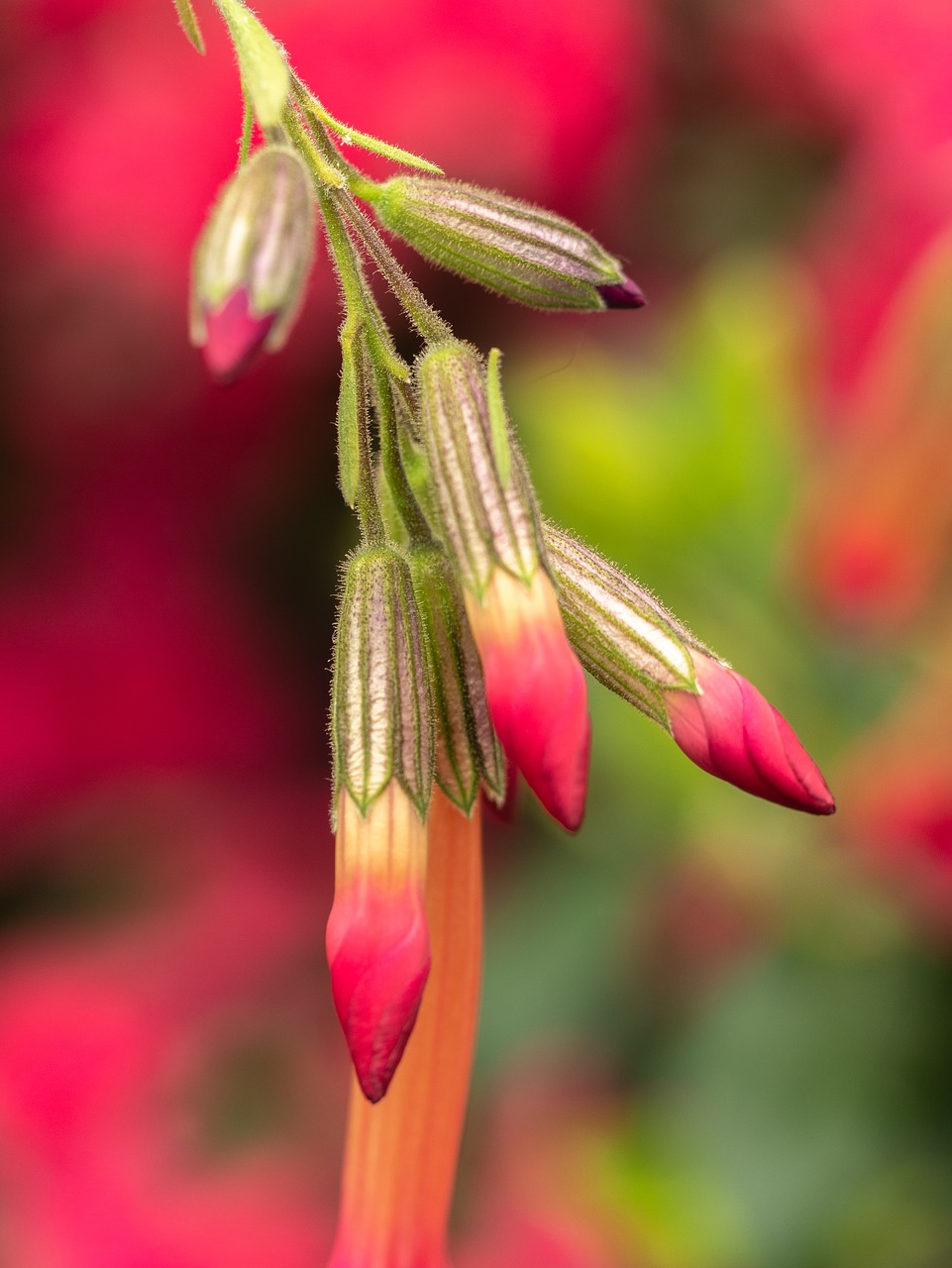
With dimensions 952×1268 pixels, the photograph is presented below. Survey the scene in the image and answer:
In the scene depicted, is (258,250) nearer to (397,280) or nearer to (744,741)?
(397,280)

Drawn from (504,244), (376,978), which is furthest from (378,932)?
(504,244)

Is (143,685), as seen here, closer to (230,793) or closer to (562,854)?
(230,793)

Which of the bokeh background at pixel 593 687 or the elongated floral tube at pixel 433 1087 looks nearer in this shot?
the elongated floral tube at pixel 433 1087

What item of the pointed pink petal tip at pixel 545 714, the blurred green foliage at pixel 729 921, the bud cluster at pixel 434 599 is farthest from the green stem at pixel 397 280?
the blurred green foliage at pixel 729 921

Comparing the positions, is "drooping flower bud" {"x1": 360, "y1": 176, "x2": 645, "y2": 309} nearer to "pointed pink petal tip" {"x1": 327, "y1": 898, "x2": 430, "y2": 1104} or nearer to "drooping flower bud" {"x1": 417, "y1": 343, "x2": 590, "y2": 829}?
"drooping flower bud" {"x1": 417, "y1": 343, "x2": 590, "y2": 829}

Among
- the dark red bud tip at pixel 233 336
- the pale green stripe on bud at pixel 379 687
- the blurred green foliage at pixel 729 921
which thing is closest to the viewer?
the dark red bud tip at pixel 233 336

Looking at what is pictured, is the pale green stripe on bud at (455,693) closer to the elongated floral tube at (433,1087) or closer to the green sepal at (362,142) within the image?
the elongated floral tube at (433,1087)

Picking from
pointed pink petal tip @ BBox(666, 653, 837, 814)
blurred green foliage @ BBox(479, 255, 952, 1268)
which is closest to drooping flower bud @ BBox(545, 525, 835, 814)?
pointed pink petal tip @ BBox(666, 653, 837, 814)
